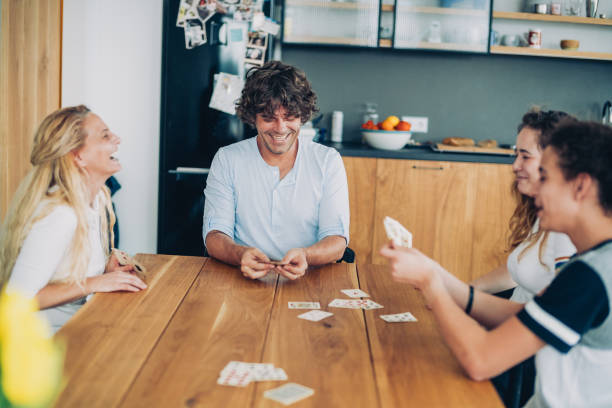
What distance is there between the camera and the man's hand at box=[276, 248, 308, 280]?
6.08 feet

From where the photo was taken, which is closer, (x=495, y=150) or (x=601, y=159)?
(x=601, y=159)

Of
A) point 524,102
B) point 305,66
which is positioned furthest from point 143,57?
point 524,102

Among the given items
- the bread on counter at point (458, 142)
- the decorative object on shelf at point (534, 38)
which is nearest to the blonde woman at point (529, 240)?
the bread on counter at point (458, 142)

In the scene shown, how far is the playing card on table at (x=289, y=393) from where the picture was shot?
1.13 meters

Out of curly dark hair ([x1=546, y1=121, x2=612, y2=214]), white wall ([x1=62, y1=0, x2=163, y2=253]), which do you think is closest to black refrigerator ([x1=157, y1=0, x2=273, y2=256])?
white wall ([x1=62, y1=0, x2=163, y2=253])

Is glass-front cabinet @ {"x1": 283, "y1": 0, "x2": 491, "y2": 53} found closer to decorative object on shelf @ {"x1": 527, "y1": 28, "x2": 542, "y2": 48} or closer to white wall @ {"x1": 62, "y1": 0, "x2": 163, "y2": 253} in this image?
decorative object on shelf @ {"x1": 527, "y1": 28, "x2": 542, "y2": 48}

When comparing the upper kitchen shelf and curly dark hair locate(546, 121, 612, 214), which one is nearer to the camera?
curly dark hair locate(546, 121, 612, 214)

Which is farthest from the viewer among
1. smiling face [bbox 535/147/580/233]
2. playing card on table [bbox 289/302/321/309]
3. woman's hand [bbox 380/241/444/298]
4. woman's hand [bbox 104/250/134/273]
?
woman's hand [bbox 104/250/134/273]

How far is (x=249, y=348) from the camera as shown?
1.37m

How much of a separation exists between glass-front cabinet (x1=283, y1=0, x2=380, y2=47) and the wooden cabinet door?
36.2 inches

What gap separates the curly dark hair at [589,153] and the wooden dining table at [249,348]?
0.47 metres

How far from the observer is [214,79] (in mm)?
3625

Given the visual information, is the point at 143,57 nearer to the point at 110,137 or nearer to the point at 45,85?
the point at 45,85

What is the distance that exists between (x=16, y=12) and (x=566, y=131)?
2.93 m
